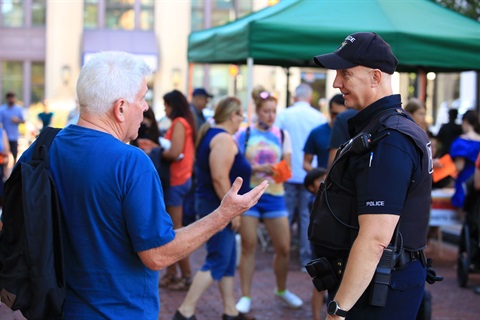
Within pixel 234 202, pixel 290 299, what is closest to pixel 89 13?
pixel 290 299

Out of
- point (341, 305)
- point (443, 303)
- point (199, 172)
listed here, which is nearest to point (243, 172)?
point (199, 172)

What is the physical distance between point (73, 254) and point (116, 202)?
27cm

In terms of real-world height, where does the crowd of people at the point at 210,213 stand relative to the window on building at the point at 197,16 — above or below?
below

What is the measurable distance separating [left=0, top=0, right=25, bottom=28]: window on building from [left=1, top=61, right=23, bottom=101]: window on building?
1728 millimetres

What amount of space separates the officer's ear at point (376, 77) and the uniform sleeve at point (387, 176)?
0.30 meters

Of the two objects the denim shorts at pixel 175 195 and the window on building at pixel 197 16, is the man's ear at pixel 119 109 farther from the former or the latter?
the window on building at pixel 197 16

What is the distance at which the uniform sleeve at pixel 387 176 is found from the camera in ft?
11.1

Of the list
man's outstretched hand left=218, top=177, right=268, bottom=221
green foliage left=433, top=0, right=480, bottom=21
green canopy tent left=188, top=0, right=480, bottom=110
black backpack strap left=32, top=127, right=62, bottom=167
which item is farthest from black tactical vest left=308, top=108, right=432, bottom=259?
green foliage left=433, top=0, right=480, bottom=21

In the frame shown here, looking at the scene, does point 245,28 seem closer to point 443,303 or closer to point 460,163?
point 460,163

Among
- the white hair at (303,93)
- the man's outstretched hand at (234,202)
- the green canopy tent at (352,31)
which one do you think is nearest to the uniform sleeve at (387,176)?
the man's outstretched hand at (234,202)

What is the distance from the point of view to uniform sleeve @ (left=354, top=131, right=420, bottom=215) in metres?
3.40

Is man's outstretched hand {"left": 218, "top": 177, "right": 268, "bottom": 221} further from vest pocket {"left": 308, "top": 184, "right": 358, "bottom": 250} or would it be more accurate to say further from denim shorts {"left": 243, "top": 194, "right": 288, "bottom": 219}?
denim shorts {"left": 243, "top": 194, "right": 288, "bottom": 219}

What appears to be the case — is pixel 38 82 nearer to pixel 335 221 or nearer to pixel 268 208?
pixel 268 208

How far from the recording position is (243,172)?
22.9 ft
